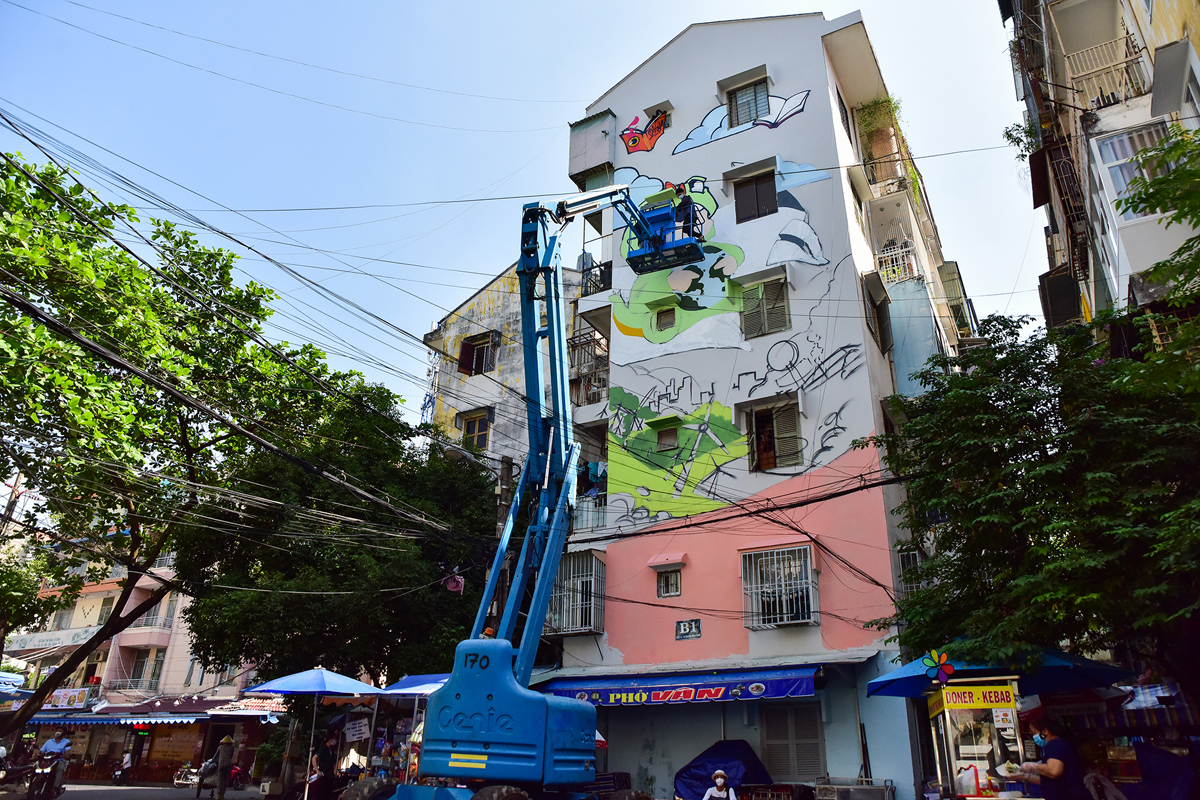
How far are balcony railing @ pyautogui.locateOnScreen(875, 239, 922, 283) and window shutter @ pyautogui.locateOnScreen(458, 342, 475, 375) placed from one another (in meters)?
13.1

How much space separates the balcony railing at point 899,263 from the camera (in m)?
22.5

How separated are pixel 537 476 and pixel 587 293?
42.0 feet

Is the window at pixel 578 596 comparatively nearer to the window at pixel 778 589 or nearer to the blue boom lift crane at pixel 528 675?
the window at pixel 778 589

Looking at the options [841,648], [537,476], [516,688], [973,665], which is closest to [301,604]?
[537,476]

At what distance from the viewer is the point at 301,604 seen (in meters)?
17.2

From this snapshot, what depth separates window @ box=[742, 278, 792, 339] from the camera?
19.5 meters

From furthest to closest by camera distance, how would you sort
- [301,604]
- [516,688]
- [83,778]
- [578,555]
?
[83,778] < [578,555] < [301,604] < [516,688]

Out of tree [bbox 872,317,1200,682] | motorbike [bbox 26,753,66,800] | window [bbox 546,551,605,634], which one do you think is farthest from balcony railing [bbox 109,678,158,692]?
tree [bbox 872,317,1200,682]

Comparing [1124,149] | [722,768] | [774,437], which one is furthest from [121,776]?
[1124,149]

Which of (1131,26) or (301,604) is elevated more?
(1131,26)

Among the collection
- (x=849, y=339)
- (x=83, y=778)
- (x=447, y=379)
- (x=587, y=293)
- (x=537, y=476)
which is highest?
(x=587, y=293)

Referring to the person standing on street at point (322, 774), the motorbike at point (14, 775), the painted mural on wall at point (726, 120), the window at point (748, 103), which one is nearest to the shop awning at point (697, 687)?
the person standing on street at point (322, 774)

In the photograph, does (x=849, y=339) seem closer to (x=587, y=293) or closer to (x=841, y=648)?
(x=841, y=648)

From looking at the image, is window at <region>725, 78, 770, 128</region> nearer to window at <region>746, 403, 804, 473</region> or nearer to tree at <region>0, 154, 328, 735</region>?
window at <region>746, 403, 804, 473</region>
